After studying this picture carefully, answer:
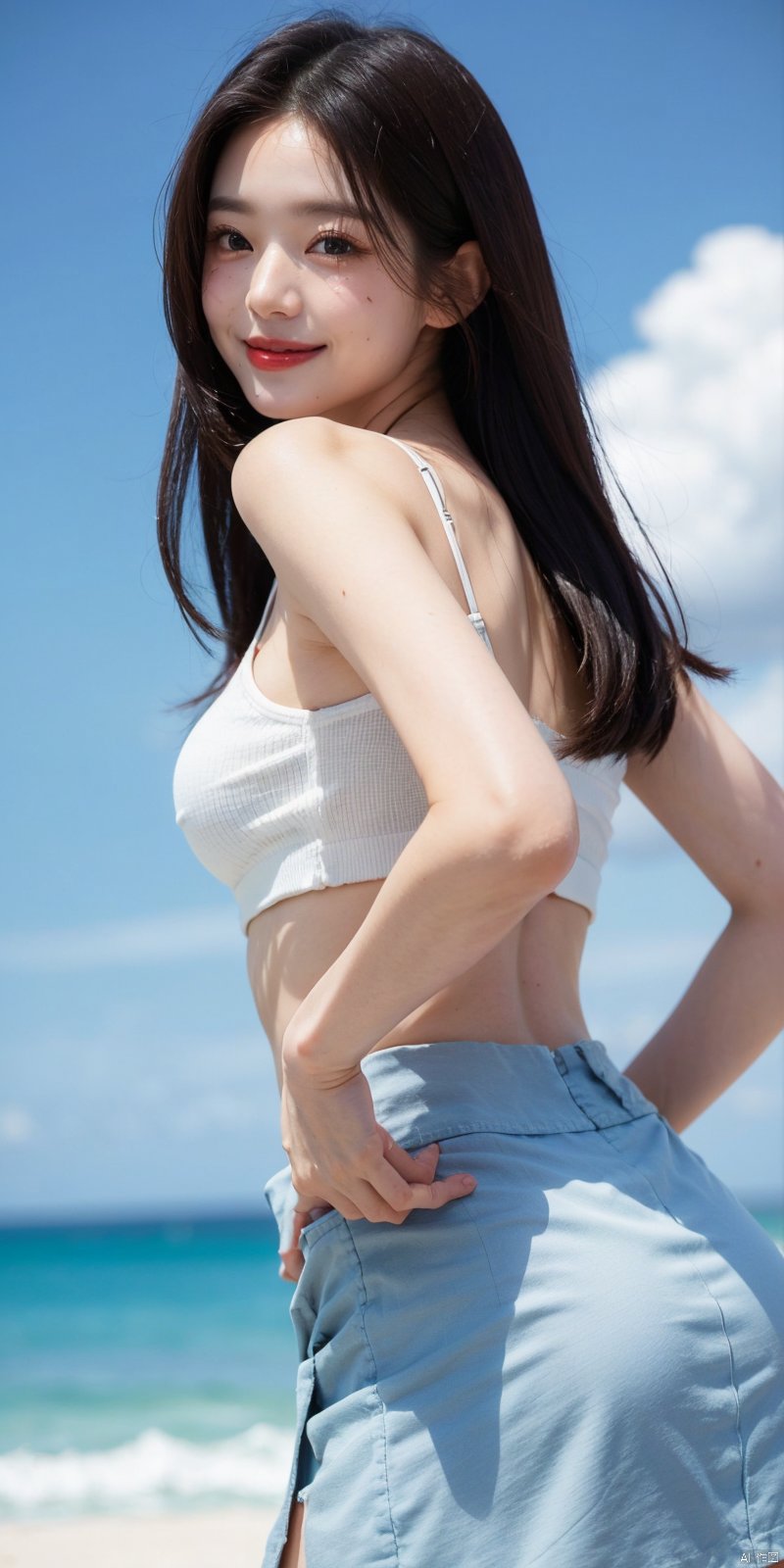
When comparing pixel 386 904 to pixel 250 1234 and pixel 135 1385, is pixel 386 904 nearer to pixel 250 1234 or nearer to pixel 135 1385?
pixel 135 1385

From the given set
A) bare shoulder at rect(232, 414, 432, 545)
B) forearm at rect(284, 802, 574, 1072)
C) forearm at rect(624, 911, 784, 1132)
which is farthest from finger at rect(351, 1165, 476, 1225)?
forearm at rect(624, 911, 784, 1132)

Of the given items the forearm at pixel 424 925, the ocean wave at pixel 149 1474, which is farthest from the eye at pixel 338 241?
the ocean wave at pixel 149 1474

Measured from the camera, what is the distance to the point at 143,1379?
49.7ft

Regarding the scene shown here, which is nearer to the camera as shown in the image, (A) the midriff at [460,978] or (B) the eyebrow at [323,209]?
(A) the midriff at [460,978]

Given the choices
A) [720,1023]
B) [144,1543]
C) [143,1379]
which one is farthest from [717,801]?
[143,1379]

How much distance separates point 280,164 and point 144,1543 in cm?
777

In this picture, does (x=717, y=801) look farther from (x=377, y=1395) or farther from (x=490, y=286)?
(x=377, y=1395)

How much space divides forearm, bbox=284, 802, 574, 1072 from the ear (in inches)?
31.0

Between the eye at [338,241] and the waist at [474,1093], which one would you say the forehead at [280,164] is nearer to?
the eye at [338,241]

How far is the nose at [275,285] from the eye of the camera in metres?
1.58

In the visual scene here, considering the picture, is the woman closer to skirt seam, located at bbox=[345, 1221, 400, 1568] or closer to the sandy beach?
skirt seam, located at bbox=[345, 1221, 400, 1568]

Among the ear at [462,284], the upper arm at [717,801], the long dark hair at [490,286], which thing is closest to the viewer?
the long dark hair at [490,286]

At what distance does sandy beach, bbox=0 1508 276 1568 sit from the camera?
7.20m

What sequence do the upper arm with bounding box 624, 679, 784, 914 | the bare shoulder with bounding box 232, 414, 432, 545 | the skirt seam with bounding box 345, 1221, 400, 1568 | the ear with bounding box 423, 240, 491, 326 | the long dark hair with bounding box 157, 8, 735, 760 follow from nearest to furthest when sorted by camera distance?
1. the skirt seam with bounding box 345, 1221, 400, 1568
2. the bare shoulder with bounding box 232, 414, 432, 545
3. the long dark hair with bounding box 157, 8, 735, 760
4. the ear with bounding box 423, 240, 491, 326
5. the upper arm with bounding box 624, 679, 784, 914
